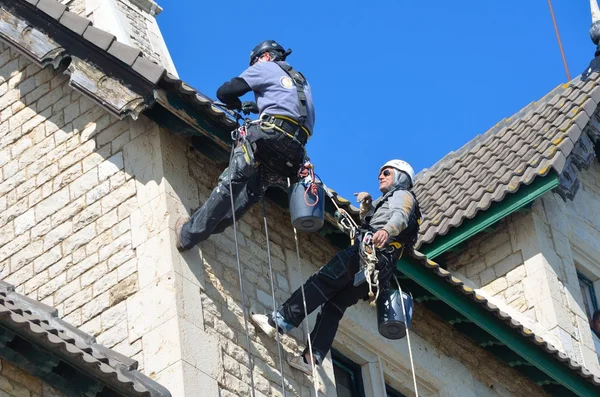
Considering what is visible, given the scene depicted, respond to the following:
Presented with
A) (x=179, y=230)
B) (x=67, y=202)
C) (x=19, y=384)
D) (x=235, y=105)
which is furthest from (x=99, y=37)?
(x=19, y=384)

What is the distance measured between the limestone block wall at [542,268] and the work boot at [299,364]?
14.3 feet

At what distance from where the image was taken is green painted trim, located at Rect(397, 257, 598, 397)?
566 inches

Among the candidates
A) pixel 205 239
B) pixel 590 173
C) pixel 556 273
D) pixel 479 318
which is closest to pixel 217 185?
pixel 205 239

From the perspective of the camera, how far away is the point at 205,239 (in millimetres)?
12422

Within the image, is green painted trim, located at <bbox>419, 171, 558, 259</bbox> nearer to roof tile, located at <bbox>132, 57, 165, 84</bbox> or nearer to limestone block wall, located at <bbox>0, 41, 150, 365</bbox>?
limestone block wall, located at <bbox>0, 41, 150, 365</bbox>

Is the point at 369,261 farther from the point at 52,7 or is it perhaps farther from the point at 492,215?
the point at 492,215

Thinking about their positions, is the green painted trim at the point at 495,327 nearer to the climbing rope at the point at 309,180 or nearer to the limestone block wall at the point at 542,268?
the limestone block wall at the point at 542,268

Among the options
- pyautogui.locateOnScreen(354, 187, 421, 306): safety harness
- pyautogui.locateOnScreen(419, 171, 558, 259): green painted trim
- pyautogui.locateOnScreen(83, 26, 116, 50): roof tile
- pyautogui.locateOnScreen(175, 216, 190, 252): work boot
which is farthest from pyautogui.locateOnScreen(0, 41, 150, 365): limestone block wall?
pyautogui.locateOnScreen(419, 171, 558, 259): green painted trim

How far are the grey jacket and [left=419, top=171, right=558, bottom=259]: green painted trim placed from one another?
14.2 ft

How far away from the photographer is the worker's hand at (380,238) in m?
12.3

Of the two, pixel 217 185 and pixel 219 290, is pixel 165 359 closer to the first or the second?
pixel 219 290

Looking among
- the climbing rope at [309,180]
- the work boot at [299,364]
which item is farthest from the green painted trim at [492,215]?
the climbing rope at [309,180]

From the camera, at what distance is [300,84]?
12.4m

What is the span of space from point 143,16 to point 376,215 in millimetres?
4401
